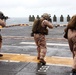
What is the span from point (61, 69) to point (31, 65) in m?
1.06

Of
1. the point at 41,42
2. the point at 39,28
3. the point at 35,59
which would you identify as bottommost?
the point at 35,59

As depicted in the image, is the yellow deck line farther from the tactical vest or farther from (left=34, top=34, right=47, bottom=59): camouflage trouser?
the tactical vest

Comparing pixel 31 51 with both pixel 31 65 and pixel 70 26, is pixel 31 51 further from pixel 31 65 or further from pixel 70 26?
pixel 70 26

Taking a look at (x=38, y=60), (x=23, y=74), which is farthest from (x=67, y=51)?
(x=23, y=74)

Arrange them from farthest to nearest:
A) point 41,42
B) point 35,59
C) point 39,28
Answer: point 35,59 < point 41,42 < point 39,28

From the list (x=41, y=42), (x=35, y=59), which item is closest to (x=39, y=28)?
(x=41, y=42)

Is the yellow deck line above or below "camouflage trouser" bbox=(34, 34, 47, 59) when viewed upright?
below

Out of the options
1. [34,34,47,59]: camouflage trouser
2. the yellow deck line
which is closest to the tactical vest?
[34,34,47,59]: camouflage trouser

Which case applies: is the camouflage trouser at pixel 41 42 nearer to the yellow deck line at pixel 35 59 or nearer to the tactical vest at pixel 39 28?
the tactical vest at pixel 39 28

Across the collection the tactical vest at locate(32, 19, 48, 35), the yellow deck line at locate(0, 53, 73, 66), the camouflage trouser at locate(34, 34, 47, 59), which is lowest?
the yellow deck line at locate(0, 53, 73, 66)

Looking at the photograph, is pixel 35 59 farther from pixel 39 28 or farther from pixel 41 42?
pixel 39 28

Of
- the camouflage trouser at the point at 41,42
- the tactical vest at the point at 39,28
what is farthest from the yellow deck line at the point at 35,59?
the tactical vest at the point at 39,28

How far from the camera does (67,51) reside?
11.3 m

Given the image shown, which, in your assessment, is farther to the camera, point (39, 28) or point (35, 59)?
point (35, 59)
